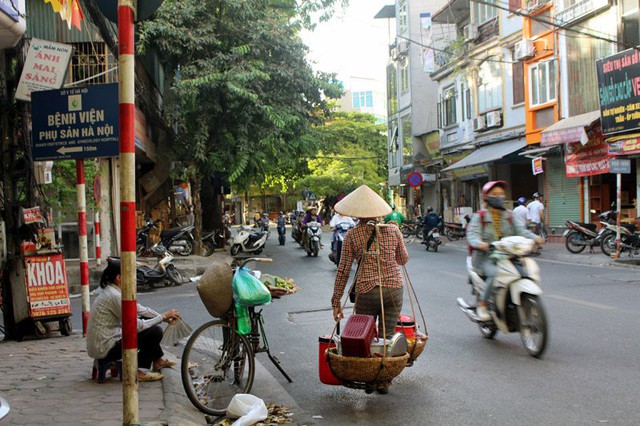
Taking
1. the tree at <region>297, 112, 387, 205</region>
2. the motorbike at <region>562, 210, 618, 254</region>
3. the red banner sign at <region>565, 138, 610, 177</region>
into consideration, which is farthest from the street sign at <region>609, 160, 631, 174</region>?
the tree at <region>297, 112, 387, 205</region>

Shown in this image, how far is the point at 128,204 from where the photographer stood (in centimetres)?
387

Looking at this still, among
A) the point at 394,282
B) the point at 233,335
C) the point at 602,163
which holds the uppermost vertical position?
the point at 602,163

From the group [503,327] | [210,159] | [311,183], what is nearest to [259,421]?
[503,327]

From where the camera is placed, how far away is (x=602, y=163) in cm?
1991

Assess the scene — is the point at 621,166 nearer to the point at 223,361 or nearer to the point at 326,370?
the point at 326,370

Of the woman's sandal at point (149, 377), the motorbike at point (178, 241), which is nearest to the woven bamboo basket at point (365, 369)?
the woman's sandal at point (149, 377)

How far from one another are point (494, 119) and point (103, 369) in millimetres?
23979

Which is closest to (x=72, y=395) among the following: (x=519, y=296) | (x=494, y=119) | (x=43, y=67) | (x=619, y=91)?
(x=43, y=67)

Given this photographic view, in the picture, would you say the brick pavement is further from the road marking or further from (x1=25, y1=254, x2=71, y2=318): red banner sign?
the road marking

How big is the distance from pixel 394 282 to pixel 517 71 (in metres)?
22.1

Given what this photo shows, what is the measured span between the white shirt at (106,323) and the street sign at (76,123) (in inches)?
67.8

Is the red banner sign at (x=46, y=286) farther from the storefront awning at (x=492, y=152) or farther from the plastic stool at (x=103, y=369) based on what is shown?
the storefront awning at (x=492, y=152)

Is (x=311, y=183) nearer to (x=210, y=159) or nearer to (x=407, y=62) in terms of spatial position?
(x=407, y=62)

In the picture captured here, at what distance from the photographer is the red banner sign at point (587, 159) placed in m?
19.9
